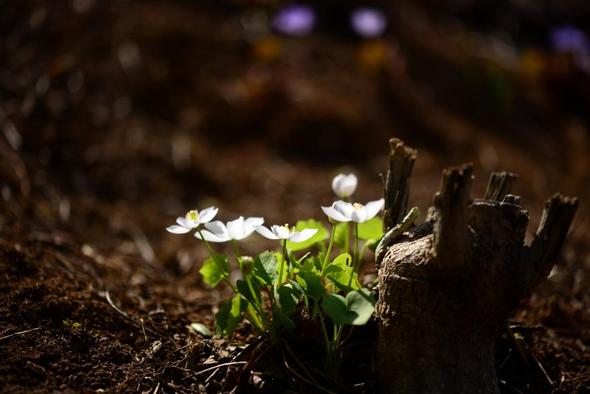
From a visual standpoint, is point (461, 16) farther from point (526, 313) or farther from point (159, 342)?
point (159, 342)

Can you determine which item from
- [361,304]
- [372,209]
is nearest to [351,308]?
[361,304]

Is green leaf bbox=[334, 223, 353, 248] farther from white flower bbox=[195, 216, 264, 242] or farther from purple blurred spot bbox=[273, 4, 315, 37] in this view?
purple blurred spot bbox=[273, 4, 315, 37]

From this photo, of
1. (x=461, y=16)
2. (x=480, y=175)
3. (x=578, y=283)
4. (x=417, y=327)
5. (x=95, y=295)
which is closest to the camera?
(x=417, y=327)

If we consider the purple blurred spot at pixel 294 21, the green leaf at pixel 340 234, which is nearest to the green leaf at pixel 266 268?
the green leaf at pixel 340 234

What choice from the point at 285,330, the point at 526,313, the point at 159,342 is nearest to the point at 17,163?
the point at 159,342

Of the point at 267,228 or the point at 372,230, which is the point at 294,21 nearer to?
the point at 372,230
